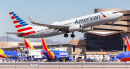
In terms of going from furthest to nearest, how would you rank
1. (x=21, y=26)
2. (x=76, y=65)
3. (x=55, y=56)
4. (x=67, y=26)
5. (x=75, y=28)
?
(x=55, y=56), (x=21, y=26), (x=67, y=26), (x=75, y=28), (x=76, y=65)

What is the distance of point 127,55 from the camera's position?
77125 millimetres

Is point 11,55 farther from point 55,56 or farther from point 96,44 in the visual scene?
point 96,44

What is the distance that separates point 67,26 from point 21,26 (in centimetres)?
1849

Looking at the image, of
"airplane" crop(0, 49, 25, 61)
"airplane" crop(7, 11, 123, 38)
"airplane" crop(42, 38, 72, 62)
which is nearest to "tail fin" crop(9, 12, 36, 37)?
"airplane" crop(7, 11, 123, 38)

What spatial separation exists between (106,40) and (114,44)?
683cm

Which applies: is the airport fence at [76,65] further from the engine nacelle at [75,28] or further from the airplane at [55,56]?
the airplane at [55,56]

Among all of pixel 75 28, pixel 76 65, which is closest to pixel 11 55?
pixel 75 28

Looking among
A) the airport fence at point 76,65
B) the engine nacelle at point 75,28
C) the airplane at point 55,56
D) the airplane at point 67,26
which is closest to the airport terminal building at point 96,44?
the airplane at point 55,56

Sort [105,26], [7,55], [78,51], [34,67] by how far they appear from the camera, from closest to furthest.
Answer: [34,67]
[7,55]
[78,51]
[105,26]

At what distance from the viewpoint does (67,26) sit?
74812 mm

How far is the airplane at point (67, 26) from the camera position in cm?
7186

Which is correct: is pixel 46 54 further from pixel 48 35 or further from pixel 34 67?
pixel 34 67

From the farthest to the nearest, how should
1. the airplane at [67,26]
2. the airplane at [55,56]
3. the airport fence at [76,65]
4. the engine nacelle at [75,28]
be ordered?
1. the airplane at [55,56]
2. the engine nacelle at [75,28]
3. the airplane at [67,26]
4. the airport fence at [76,65]

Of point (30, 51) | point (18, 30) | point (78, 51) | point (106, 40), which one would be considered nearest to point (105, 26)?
point (106, 40)
